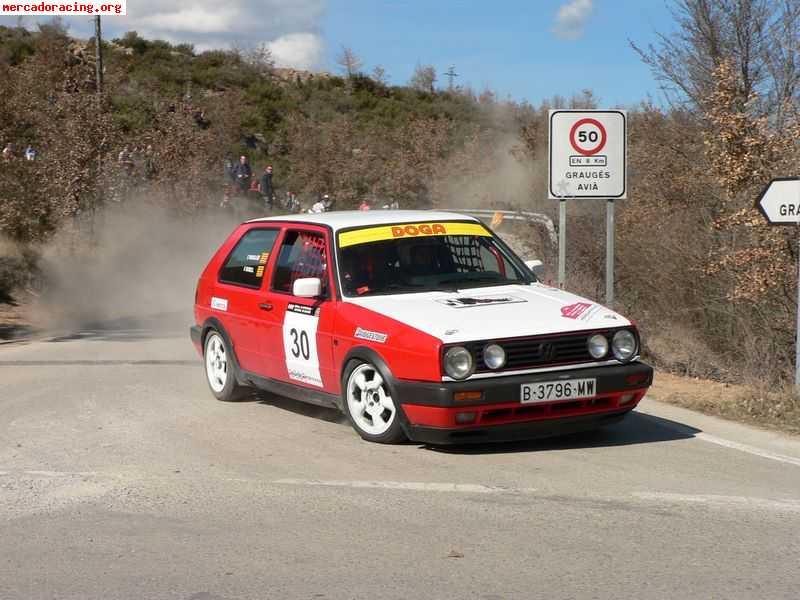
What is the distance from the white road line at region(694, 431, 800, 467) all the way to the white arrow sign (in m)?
2.37

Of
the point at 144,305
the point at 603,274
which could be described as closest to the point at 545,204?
the point at 603,274

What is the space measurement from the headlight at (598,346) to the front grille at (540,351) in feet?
0.10

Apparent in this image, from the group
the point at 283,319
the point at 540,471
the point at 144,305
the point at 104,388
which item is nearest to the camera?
the point at 540,471

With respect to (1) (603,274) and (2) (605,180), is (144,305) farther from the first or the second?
(2) (605,180)

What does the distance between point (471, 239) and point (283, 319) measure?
162cm

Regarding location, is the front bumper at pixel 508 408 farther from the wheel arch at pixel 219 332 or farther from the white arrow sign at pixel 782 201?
the white arrow sign at pixel 782 201

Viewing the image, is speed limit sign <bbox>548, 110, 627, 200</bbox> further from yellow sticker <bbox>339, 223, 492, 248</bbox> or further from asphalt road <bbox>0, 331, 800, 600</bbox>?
yellow sticker <bbox>339, 223, 492, 248</bbox>

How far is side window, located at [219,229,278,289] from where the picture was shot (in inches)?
366

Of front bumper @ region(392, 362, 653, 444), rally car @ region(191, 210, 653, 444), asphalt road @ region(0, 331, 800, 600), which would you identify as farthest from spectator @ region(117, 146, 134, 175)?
front bumper @ region(392, 362, 653, 444)

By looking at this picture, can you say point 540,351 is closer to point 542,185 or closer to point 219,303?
point 219,303

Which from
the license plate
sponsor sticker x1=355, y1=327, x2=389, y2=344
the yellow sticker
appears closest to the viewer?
the license plate

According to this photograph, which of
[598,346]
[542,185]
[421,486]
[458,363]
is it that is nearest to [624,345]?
[598,346]

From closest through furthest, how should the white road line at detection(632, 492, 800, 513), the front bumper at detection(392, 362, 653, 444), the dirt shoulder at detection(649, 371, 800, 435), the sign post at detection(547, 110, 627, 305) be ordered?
the white road line at detection(632, 492, 800, 513) < the front bumper at detection(392, 362, 653, 444) < the dirt shoulder at detection(649, 371, 800, 435) < the sign post at detection(547, 110, 627, 305)

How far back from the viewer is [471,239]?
8859 millimetres
